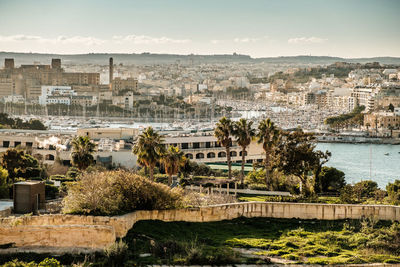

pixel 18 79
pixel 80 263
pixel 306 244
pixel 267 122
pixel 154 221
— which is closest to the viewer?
pixel 80 263

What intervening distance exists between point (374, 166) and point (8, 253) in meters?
43.5

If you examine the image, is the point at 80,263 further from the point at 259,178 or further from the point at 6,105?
the point at 6,105

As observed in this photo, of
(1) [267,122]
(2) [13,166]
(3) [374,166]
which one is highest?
(1) [267,122]

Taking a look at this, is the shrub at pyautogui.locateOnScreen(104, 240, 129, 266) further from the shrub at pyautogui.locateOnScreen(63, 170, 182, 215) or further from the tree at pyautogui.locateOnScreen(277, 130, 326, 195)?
the tree at pyautogui.locateOnScreen(277, 130, 326, 195)

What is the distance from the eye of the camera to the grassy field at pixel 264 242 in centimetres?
1046

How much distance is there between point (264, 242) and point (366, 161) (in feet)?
145

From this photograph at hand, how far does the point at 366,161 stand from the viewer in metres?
53.9

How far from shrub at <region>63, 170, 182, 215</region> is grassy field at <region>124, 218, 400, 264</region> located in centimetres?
48

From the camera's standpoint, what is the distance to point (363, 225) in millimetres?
12906

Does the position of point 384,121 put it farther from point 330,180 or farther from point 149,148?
point 149,148

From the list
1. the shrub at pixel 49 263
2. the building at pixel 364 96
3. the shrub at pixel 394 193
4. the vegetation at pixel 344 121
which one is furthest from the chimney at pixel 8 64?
the shrub at pixel 49 263

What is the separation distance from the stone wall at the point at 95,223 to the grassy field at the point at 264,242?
23 centimetres

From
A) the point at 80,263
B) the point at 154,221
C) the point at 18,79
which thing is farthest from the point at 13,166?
the point at 18,79

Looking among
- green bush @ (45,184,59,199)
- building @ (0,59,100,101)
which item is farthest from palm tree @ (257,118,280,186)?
building @ (0,59,100,101)
